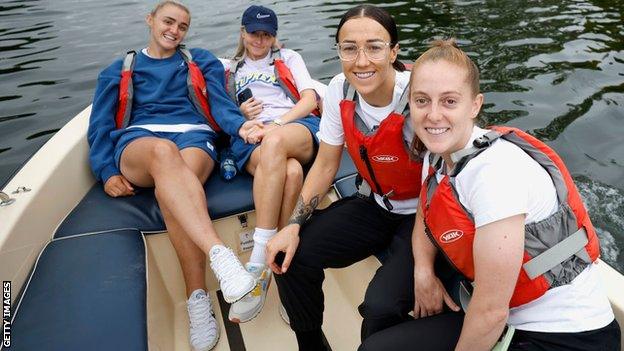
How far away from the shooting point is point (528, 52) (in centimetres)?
604

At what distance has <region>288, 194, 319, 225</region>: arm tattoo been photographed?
6.77 feet

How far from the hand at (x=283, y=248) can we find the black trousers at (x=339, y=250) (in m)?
0.03

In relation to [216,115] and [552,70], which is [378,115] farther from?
[552,70]

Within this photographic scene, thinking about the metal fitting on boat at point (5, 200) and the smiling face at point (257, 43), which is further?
the smiling face at point (257, 43)

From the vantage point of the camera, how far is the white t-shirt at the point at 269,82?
3.16 metres

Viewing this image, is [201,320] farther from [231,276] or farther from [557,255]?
[557,255]

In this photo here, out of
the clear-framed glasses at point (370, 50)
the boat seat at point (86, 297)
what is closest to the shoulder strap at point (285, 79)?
the clear-framed glasses at point (370, 50)

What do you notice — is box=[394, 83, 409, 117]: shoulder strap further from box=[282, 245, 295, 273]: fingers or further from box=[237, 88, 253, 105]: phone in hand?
box=[237, 88, 253, 105]: phone in hand

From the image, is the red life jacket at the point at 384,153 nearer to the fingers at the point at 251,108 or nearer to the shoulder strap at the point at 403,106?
the shoulder strap at the point at 403,106

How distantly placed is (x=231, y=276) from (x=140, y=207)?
0.80 meters

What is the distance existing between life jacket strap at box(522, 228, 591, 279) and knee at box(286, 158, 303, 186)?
1352 mm

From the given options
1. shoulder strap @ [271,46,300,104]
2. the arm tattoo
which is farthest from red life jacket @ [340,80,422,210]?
shoulder strap @ [271,46,300,104]

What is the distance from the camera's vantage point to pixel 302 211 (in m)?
2.10

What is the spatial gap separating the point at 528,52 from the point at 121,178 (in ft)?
18.0
